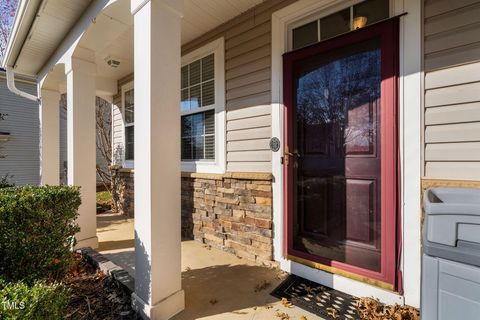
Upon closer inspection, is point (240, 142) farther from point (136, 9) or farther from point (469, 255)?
point (469, 255)

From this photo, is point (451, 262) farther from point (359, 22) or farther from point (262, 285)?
point (359, 22)

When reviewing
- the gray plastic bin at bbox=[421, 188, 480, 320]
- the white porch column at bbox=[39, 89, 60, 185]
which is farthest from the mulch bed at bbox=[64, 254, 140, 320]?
the white porch column at bbox=[39, 89, 60, 185]

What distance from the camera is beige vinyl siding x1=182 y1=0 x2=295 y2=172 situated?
2693mm

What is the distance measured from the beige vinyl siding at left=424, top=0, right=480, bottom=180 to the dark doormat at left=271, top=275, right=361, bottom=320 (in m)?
1.23

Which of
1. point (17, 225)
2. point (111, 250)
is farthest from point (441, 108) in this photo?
point (111, 250)

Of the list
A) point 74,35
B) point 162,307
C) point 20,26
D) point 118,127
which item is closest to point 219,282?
point 162,307

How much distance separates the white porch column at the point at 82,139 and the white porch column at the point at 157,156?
5.77 ft

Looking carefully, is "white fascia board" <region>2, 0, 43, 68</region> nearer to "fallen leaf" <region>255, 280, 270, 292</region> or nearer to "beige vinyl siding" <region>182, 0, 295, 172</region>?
"beige vinyl siding" <region>182, 0, 295, 172</region>

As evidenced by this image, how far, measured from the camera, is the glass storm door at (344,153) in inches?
78.4

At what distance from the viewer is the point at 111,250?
323 cm

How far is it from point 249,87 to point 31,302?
8.34ft

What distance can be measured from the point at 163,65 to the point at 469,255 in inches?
80.7

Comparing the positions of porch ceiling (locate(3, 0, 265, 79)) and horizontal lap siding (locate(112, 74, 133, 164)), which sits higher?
porch ceiling (locate(3, 0, 265, 79))

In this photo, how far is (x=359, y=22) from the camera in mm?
2143
